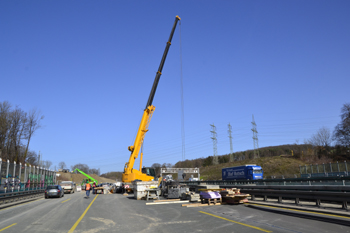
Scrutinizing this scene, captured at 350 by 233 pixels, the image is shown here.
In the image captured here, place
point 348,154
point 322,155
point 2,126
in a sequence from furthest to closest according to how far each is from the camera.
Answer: point 322,155 < point 348,154 < point 2,126

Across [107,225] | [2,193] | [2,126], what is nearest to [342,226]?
[107,225]

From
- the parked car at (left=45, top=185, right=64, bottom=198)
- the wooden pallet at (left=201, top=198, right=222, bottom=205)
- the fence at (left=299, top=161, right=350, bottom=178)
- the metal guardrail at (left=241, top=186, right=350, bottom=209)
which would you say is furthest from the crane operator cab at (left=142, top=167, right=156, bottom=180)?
the wooden pallet at (left=201, top=198, right=222, bottom=205)

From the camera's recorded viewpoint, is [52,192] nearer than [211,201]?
No

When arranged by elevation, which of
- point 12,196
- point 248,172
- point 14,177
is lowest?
point 12,196

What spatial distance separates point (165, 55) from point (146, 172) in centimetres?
1695

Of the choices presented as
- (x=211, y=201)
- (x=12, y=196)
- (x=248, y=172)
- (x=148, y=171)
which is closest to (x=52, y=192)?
(x=12, y=196)

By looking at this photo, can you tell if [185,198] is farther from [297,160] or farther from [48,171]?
[297,160]

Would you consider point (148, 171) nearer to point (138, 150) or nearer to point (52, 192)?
point (138, 150)

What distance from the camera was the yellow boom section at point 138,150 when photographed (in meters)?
32.6

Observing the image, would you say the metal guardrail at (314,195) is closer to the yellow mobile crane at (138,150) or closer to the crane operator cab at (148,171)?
the yellow mobile crane at (138,150)

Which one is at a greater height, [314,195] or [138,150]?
[138,150]

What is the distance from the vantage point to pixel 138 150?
3381 centimetres

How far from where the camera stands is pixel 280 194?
14.3 meters

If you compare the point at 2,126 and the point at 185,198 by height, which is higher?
the point at 2,126
